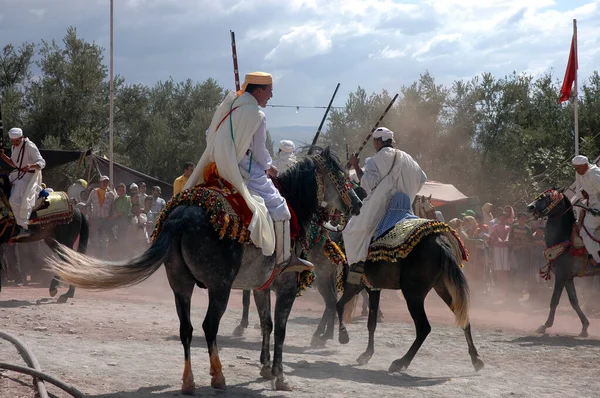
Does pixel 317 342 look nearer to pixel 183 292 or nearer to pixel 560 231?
pixel 183 292

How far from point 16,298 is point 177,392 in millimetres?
7784

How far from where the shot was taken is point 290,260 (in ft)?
26.4

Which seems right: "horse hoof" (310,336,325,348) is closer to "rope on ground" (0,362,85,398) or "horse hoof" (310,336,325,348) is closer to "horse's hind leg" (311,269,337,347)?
"horse's hind leg" (311,269,337,347)

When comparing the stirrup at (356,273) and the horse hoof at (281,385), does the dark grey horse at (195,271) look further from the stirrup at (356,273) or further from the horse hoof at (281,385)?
the stirrup at (356,273)

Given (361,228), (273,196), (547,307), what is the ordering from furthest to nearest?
(547,307), (361,228), (273,196)

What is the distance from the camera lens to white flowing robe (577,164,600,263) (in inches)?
527

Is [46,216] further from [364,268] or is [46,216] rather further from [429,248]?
[429,248]

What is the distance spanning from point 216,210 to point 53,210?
24.7 ft

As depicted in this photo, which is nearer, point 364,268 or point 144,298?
point 364,268

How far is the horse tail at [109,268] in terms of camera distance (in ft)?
22.4

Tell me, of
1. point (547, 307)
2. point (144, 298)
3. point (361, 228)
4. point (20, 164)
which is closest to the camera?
point (361, 228)

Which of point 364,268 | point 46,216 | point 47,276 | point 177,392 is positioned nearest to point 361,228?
point 364,268

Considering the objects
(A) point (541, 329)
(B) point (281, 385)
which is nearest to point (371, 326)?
(B) point (281, 385)

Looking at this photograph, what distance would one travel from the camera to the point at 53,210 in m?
13.9
